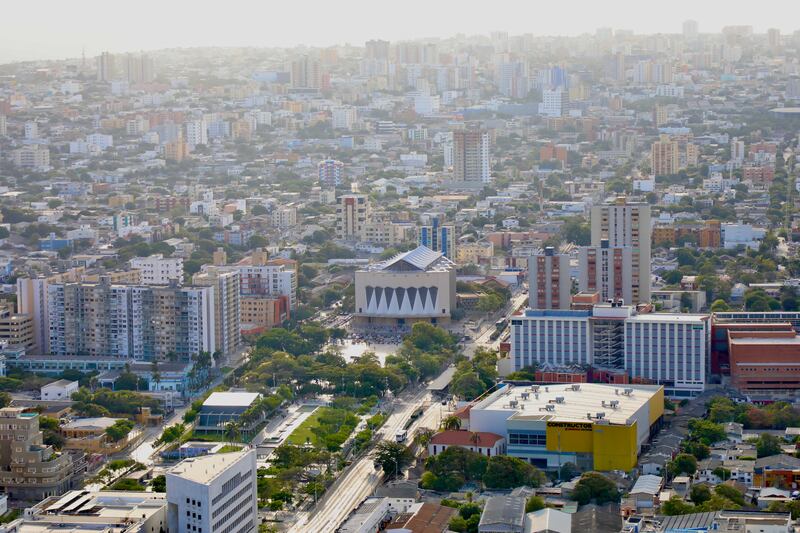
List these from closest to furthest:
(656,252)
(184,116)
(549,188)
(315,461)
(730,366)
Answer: (315,461)
(730,366)
(656,252)
(549,188)
(184,116)

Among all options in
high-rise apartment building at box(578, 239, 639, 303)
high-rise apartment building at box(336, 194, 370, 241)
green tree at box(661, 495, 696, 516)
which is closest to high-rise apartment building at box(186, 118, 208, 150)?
high-rise apartment building at box(336, 194, 370, 241)

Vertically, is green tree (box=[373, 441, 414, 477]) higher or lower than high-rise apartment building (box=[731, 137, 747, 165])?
lower

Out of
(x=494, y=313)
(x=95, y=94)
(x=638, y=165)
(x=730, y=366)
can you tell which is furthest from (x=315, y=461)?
(x=95, y=94)

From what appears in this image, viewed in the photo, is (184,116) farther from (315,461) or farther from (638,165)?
(315,461)

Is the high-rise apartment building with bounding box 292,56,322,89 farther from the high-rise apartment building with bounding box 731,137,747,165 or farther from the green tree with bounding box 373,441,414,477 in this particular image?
the green tree with bounding box 373,441,414,477

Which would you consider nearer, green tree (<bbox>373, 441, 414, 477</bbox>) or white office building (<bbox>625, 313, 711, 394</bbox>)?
green tree (<bbox>373, 441, 414, 477</bbox>)

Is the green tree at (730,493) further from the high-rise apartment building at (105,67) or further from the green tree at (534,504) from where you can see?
the high-rise apartment building at (105,67)

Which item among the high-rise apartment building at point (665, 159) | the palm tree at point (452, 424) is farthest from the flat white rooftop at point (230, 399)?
the high-rise apartment building at point (665, 159)

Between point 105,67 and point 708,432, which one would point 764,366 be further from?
point 105,67
